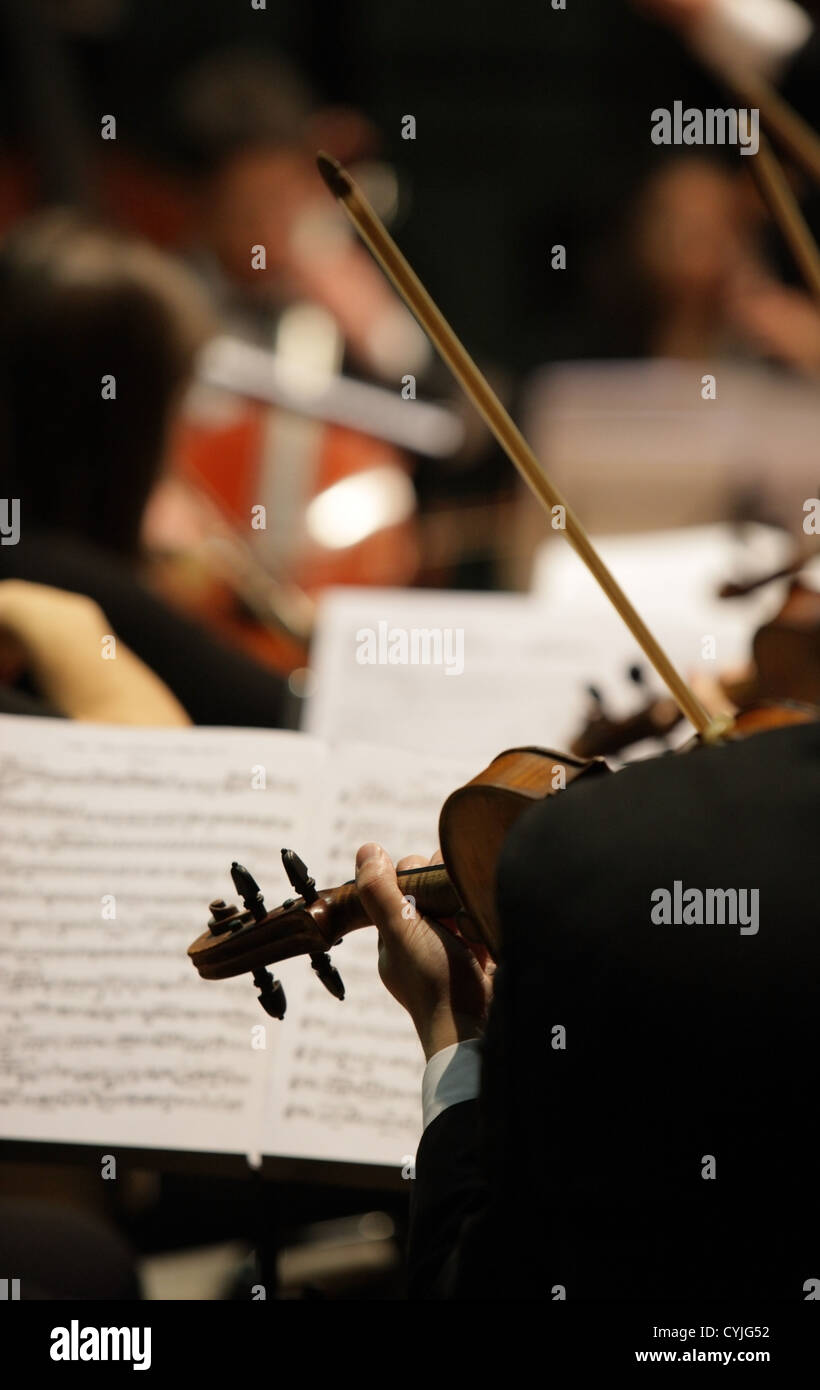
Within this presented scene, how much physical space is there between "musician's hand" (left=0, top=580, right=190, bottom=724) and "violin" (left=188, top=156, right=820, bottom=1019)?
1.74 feet

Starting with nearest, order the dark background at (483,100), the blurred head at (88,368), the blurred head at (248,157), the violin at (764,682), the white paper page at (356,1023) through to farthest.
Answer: the white paper page at (356,1023) < the violin at (764,682) < the blurred head at (88,368) < the blurred head at (248,157) < the dark background at (483,100)

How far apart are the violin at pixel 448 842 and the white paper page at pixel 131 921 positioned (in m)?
0.20

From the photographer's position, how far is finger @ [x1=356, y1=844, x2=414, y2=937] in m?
0.92

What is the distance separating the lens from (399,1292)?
180 cm

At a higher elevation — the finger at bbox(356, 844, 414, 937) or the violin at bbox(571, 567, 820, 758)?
the violin at bbox(571, 567, 820, 758)

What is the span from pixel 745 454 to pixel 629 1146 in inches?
90.5

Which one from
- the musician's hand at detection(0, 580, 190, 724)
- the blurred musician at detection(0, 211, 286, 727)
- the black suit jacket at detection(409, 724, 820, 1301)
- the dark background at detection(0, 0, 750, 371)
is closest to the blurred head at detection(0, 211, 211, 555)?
the blurred musician at detection(0, 211, 286, 727)

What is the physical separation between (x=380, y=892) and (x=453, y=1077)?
13 centimetres

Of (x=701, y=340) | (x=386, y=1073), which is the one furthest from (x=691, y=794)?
(x=701, y=340)

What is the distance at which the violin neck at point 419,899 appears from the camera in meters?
0.93

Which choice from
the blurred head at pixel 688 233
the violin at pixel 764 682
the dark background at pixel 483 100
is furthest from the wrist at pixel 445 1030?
the dark background at pixel 483 100

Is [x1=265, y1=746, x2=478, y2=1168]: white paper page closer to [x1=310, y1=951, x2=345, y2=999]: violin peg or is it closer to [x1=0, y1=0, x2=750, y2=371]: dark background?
[x1=310, y1=951, x2=345, y2=999]: violin peg

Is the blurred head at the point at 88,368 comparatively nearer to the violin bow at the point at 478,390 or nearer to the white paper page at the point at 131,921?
the white paper page at the point at 131,921

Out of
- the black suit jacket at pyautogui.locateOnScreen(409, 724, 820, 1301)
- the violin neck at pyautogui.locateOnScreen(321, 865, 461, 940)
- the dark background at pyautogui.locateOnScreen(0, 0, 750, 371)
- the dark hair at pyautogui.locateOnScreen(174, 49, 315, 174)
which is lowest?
the black suit jacket at pyautogui.locateOnScreen(409, 724, 820, 1301)
